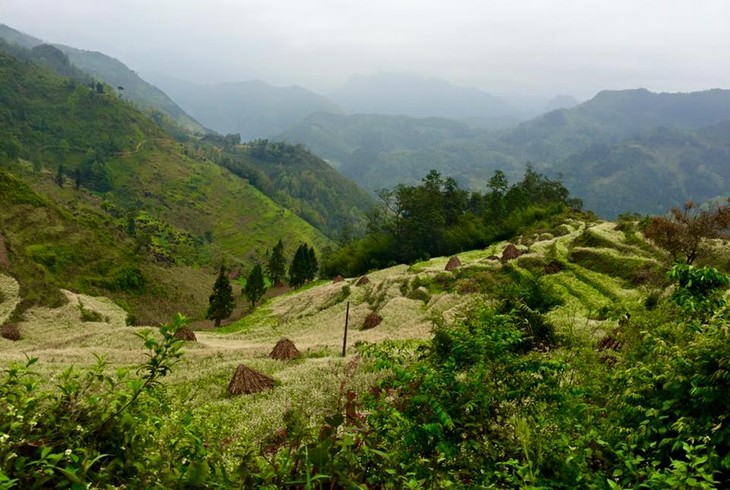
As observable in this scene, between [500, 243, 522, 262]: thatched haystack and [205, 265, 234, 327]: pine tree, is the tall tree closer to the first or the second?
[500, 243, 522, 262]: thatched haystack

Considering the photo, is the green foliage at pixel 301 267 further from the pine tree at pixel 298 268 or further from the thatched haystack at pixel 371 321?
the thatched haystack at pixel 371 321

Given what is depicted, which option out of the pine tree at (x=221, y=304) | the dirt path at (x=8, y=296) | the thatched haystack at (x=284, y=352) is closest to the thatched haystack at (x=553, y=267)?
the thatched haystack at (x=284, y=352)

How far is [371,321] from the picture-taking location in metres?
40.7

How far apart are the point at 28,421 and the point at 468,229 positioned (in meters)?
78.5

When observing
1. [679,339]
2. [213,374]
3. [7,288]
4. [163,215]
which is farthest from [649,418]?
[163,215]

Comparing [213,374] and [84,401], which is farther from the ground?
[84,401]

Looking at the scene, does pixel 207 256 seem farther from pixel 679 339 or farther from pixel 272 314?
pixel 679 339

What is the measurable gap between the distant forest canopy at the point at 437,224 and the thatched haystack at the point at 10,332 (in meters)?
55.0

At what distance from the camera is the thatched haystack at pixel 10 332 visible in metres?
46.4

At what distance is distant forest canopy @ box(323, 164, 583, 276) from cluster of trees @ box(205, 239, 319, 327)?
4.98m

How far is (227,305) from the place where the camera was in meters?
74.4

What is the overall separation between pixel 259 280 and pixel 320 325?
131 feet

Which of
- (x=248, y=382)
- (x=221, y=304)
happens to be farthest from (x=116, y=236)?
(x=248, y=382)

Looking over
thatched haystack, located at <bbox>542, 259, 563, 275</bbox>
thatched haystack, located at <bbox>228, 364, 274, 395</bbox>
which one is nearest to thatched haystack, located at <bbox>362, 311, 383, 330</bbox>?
thatched haystack, located at <bbox>542, 259, 563, 275</bbox>
